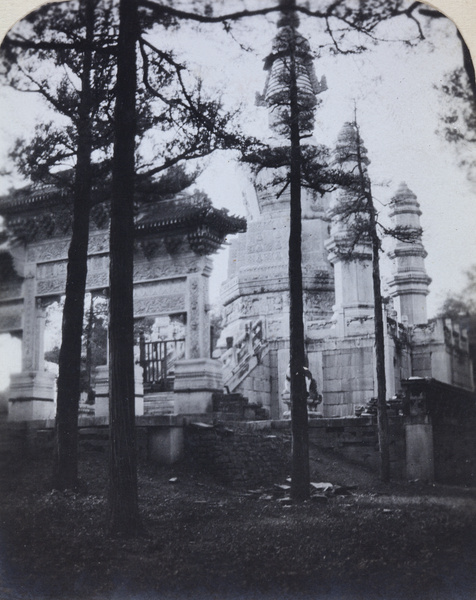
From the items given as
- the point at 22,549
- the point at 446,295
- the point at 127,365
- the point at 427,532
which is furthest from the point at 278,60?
the point at 22,549

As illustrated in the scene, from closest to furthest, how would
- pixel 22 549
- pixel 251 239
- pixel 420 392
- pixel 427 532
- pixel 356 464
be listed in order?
pixel 427 532, pixel 22 549, pixel 356 464, pixel 420 392, pixel 251 239

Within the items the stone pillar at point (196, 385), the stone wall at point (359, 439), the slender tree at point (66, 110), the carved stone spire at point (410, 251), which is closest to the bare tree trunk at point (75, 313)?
the slender tree at point (66, 110)

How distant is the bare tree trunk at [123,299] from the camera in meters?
4.53

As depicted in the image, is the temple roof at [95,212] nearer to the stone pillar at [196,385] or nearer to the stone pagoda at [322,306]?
the stone pagoda at [322,306]

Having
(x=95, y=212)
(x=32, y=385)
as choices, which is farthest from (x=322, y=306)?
(x=32, y=385)

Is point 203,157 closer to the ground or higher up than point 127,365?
higher up

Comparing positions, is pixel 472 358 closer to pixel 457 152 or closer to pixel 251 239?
pixel 457 152

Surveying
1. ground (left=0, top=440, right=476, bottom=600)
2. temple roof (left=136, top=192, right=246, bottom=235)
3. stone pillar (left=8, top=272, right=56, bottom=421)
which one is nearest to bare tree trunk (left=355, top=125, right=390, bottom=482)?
ground (left=0, top=440, right=476, bottom=600)

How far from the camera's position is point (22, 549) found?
4367mm

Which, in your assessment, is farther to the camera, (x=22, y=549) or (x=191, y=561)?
(x=22, y=549)

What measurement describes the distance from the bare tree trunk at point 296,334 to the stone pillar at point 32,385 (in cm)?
174

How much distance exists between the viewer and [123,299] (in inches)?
189

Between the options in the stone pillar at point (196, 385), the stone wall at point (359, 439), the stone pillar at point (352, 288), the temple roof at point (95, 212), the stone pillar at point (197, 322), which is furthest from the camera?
the stone pillar at point (197, 322)

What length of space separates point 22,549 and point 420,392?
3016 mm
